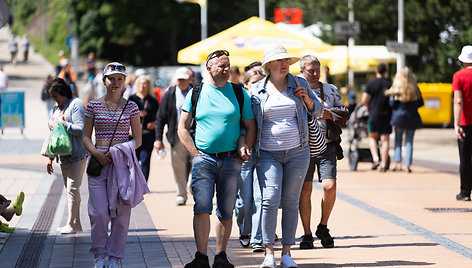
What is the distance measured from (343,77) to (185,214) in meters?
28.0

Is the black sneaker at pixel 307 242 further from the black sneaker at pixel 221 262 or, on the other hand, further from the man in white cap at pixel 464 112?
the man in white cap at pixel 464 112

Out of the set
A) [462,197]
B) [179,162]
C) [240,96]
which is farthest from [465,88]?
[240,96]

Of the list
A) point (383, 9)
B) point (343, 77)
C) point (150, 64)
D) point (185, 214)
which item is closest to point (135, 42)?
point (150, 64)

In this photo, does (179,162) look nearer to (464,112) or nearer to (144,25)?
(464,112)

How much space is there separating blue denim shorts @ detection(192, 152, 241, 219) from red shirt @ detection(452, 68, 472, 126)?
493 centimetres

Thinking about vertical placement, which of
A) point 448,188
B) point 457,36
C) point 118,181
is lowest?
point 448,188

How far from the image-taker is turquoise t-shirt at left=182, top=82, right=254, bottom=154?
23.0 ft

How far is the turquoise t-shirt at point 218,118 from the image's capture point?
7.02 m

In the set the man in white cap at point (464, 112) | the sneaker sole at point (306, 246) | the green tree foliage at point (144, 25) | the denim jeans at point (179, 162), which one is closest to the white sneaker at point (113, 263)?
the sneaker sole at point (306, 246)

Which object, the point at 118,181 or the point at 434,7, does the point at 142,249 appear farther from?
the point at 434,7

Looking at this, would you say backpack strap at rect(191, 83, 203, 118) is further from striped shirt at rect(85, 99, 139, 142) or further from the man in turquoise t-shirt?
striped shirt at rect(85, 99, 139, 142)

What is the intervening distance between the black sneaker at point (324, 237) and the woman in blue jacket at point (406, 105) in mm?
7767

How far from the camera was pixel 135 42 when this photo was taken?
6431 centimetres

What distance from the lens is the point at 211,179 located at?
7.11 metres
